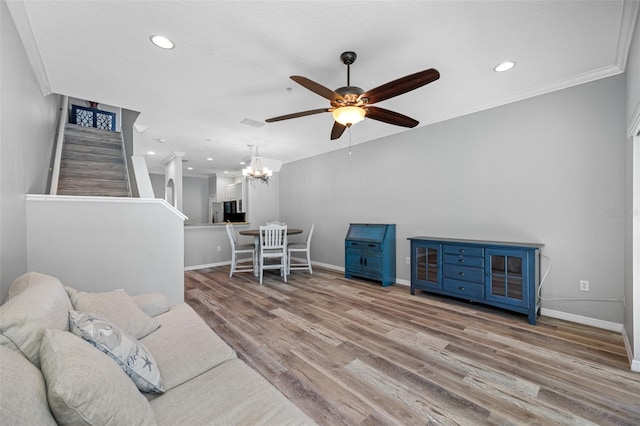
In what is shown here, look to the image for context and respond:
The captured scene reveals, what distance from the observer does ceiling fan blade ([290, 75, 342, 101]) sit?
208 centimetres

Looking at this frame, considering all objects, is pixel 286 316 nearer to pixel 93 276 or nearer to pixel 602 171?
pixel 93 276

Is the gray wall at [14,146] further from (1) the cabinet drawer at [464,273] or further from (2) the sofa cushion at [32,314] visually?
(1) the cabinet drawer at [464,273]

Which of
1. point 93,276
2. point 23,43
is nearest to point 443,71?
point 23,43

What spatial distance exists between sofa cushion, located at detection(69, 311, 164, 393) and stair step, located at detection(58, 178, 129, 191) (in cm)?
415

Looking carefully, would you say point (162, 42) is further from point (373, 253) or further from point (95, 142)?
point (95, 142)

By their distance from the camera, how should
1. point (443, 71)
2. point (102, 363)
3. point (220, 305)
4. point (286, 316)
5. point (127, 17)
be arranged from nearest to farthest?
point (102, 363) < point (127, 17) < point (443, 71) < point (286, 316) < point (220, 305)

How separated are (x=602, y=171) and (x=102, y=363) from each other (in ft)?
13.6

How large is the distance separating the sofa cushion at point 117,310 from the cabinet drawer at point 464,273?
10.7 feet

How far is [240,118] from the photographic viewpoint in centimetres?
397

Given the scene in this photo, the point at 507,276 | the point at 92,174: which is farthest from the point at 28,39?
the point at 507,276

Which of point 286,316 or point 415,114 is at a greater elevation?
point 415,114

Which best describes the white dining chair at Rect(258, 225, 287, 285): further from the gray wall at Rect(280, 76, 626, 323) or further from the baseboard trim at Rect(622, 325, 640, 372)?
the baseboard trim at Rect(622, 325, 640, 372)

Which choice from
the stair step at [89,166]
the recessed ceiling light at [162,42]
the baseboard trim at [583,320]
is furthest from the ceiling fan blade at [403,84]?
the stair step at [89,166]

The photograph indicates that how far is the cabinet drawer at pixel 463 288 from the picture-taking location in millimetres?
3283
